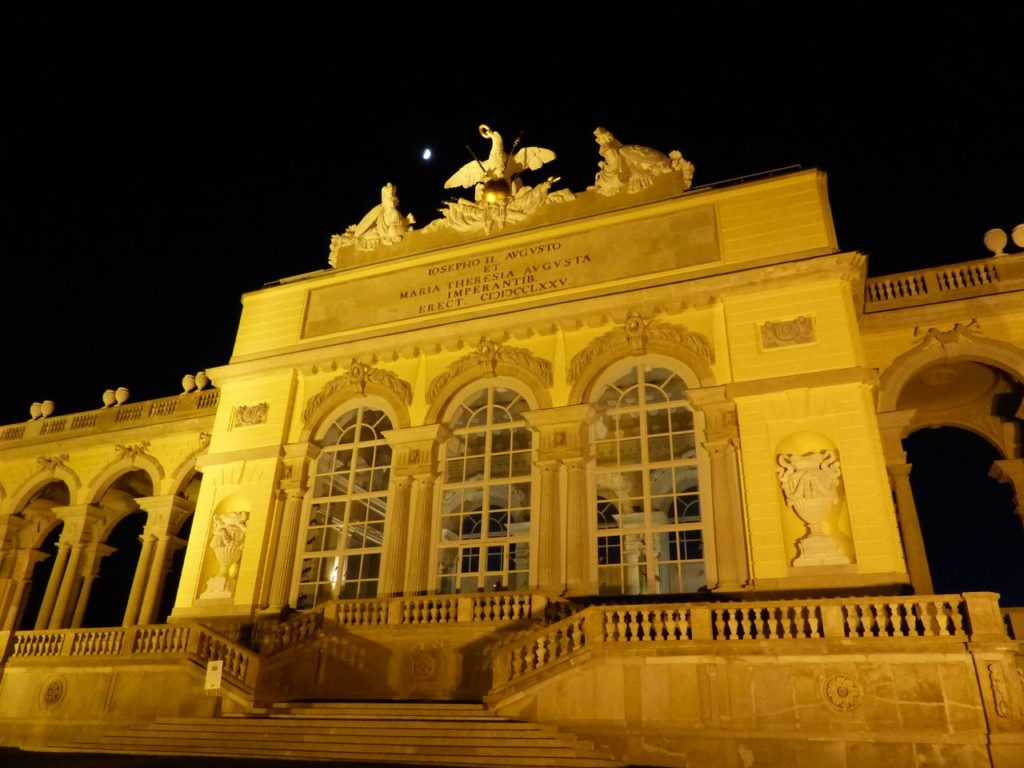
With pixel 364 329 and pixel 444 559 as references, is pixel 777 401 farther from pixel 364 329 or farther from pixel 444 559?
pixel 364 329

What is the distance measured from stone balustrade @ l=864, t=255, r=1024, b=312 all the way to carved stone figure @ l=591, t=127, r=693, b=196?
4622mm

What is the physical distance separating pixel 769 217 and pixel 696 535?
650 centimetres

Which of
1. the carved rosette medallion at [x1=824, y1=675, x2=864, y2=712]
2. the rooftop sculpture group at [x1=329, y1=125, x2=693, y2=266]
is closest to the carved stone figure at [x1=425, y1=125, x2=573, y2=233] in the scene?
the rooftop sculpture group at [x1=329, y1=125, x2=693, y2=266]

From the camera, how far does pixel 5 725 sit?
15.3 m

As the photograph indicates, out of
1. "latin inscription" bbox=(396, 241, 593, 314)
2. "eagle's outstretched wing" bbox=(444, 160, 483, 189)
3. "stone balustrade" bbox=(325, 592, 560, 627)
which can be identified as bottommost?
"stone balustrade" bbox=(325, 592, 560, 627)

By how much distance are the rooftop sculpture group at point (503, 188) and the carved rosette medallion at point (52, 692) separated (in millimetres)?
10838

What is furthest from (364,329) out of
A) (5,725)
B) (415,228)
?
(5,725)

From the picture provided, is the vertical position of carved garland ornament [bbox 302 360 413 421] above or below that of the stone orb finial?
below

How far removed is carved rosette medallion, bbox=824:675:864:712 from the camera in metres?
10.1

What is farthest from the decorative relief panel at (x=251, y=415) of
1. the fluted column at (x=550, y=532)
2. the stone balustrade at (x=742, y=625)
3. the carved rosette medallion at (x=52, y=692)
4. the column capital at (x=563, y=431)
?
the stone balustrade at (x=742, y=625)

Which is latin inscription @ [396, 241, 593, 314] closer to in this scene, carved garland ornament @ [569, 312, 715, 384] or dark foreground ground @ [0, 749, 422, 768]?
carved garland ornament @ [569, 312, 715, 384]

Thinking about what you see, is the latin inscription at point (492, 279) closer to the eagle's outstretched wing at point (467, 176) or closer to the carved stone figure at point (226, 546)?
the eagle's outstretched wing at point (467, 176)

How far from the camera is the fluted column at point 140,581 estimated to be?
2028 cm

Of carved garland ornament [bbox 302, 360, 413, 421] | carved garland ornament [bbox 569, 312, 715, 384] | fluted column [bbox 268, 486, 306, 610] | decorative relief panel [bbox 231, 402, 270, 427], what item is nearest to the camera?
carved garland ornament [bbox 569, 312, 715, 384]
